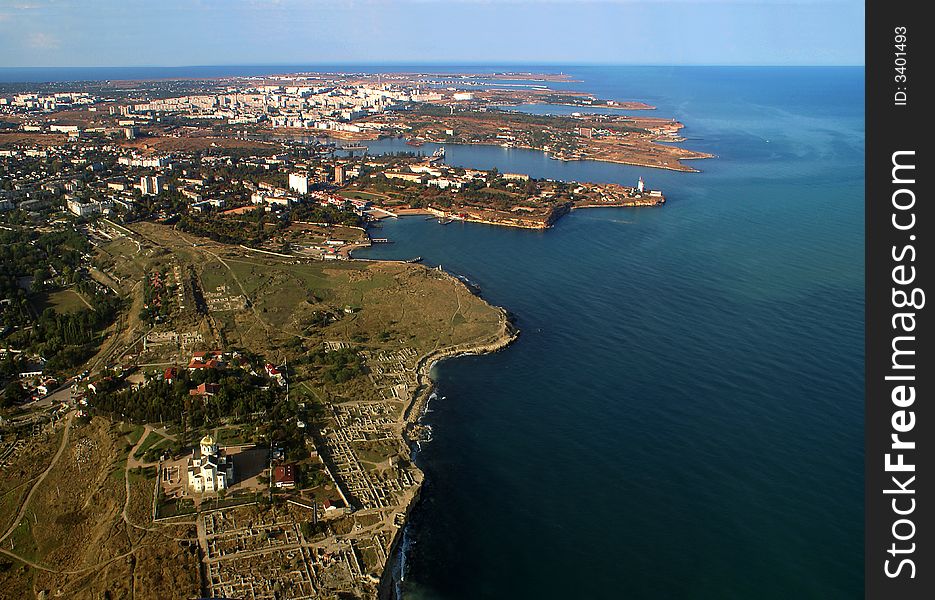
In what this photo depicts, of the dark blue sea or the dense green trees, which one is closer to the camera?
the dark blue sea

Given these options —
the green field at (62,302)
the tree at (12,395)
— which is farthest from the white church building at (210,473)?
the green field at (62,302)

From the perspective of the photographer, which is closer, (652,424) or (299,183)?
(652,424)

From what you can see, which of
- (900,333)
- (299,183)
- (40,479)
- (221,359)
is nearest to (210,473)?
(40,479)

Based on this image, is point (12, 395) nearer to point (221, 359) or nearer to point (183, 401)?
point (183, 401)

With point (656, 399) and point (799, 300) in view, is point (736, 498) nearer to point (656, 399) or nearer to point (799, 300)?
point (656, 399)

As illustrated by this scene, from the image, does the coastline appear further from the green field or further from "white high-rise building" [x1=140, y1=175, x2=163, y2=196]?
"white high-rise building" [x1=140, y1=175, x2=163, y2=196]

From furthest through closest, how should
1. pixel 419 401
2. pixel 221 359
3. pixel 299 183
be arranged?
pixel 299 183
pixel 221 359
pixel 419 401

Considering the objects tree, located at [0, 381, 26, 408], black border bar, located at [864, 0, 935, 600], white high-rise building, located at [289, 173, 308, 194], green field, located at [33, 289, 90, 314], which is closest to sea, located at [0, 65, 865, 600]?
black border bar, located at [864, 0, 935, 600]
